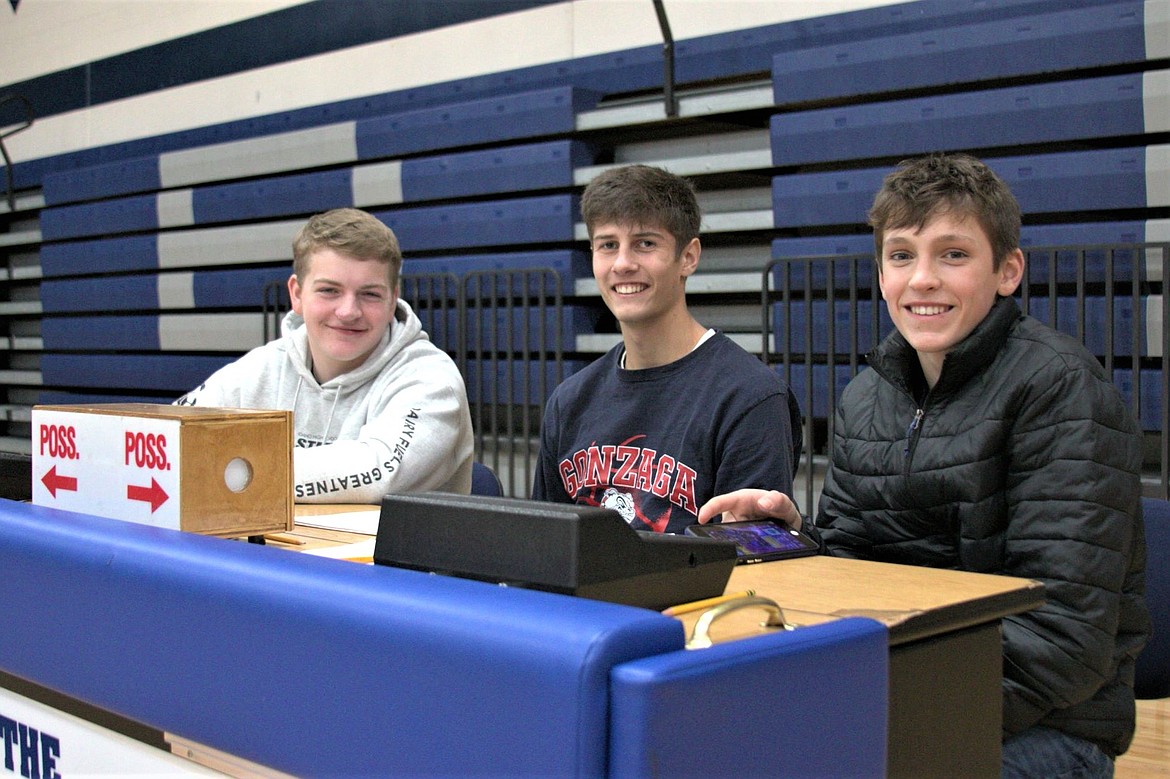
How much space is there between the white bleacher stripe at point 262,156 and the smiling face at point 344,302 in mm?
3457

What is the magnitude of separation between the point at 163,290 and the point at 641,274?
5.15 m

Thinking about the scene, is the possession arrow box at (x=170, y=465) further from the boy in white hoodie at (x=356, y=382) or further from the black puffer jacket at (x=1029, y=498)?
the black puffer jacket at (x=1029, y=498)

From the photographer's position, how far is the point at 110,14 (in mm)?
7273

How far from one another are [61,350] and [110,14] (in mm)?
2130

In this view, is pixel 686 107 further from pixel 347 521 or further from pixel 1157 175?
pixel 347 521

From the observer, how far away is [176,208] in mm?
6516

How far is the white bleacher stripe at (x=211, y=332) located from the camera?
19.7ft

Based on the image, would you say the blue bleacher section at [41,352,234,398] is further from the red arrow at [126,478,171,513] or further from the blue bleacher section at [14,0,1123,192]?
the red arrow at [126,478,171,513]

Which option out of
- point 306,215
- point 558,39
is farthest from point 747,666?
point 306,215

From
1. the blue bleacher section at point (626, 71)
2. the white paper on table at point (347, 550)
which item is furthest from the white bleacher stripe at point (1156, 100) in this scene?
the white paper on table at point (347, 550)

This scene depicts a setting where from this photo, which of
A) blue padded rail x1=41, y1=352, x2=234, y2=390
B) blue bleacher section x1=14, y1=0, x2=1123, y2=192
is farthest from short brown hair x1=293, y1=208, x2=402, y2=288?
blue padded rail x1=41, y1=352, x2=234, y2=390

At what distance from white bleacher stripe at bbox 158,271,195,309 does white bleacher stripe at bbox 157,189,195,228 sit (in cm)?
29

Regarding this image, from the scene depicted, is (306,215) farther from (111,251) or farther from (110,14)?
(110,14)

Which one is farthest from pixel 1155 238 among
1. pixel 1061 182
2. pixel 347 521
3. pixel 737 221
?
pixel 347 521
